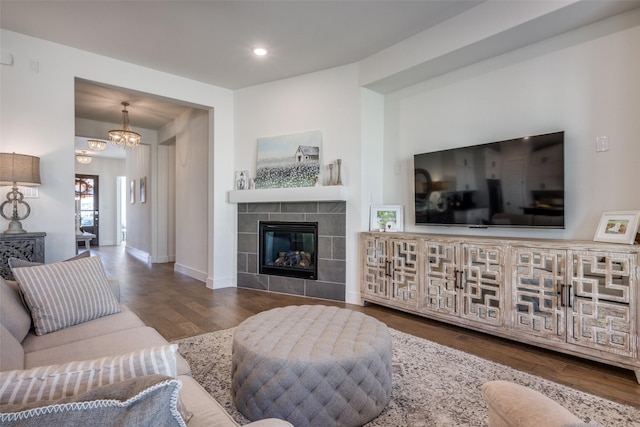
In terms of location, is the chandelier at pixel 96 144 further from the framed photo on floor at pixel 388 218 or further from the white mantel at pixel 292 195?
the framed photo on floor at pixel 388 218

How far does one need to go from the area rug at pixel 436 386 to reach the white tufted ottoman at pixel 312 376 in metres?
0.17

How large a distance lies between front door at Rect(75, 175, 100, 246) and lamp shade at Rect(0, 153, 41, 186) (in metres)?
8.30

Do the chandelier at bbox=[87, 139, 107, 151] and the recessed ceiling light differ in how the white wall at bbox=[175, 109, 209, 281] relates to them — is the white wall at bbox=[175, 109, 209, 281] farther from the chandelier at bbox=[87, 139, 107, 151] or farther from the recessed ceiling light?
the recessed ceiling light

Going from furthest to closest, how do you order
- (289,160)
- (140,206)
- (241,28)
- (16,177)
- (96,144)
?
1. (140,206)
2. (96,144)
3. (289,160)
4. (241,28)
5. (16,177)

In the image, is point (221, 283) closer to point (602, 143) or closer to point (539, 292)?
point (539, 292)

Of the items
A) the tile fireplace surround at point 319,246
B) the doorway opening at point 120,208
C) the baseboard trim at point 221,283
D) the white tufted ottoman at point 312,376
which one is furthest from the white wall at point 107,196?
the white tufted ottoman at point 312,376

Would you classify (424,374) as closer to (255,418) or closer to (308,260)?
(255,418)

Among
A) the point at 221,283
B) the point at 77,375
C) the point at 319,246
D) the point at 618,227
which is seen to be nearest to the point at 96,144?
the point at 221,283

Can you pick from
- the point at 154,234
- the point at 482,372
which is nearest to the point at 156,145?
the point at 154,234

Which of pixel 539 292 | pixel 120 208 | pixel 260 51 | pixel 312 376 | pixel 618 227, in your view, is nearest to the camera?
pixel 312 376

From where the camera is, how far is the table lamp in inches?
110

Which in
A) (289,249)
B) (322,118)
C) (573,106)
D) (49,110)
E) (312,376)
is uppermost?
(322,118)

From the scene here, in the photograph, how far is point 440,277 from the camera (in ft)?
9.80

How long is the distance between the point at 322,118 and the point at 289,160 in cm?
67
